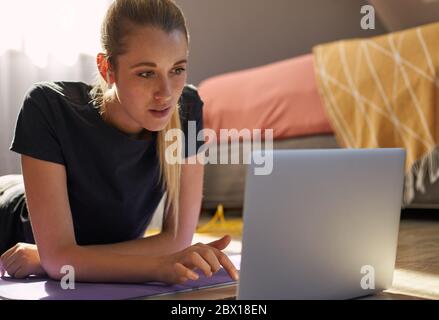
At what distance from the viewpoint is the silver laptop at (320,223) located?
83 centimetres

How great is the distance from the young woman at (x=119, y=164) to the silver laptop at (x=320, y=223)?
0.49 ft

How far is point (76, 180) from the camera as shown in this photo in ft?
4.00

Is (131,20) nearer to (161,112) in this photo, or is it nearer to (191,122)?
(161,112)

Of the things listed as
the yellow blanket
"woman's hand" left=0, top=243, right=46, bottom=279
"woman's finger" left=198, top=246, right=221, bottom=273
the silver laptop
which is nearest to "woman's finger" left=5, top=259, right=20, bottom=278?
"woman's hand" left=0, top=243, right=46, bottom=279

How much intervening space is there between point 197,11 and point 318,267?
9.48 feet

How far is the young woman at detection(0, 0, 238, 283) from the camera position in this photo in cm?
109

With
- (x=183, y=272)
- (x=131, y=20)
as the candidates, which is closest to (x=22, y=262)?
→ (x=183, y=272)

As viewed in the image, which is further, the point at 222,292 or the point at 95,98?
the point at 95,98

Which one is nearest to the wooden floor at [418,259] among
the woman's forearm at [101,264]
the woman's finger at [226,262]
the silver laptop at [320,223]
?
the silver laptop at [320,223]

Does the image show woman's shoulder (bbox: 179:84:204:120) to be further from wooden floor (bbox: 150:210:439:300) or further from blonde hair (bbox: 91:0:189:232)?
wooden floor (bbox: 150:210:439:300)

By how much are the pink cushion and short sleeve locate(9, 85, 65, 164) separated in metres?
1.52

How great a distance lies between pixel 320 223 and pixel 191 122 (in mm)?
528

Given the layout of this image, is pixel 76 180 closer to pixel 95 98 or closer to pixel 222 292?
pixel 95 98

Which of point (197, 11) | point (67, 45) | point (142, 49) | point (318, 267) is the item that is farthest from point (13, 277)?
point (197, 11)
